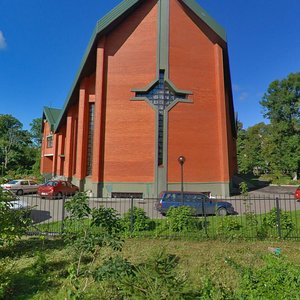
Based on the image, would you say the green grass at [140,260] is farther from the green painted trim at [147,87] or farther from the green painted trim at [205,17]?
the green painted trim at [205,17]

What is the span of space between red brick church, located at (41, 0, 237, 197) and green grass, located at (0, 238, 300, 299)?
11.1 m

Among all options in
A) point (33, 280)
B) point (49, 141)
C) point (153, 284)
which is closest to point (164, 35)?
point (33, 280)

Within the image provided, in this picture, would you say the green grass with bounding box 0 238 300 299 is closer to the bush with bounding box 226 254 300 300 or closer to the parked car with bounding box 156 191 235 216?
the bush with bounding box 226 254 300 300

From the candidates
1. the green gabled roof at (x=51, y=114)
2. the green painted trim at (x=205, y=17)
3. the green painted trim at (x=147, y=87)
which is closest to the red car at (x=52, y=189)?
the green painted trim at (x=147, y=87)

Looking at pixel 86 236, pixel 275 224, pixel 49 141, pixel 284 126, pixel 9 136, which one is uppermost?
pixel 9 136

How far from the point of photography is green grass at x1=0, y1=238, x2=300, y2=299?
3.99 meters

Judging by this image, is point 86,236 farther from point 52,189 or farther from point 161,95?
point 161,95

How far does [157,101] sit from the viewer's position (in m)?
18.7

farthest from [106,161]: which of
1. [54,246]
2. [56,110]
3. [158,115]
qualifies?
[56,110]

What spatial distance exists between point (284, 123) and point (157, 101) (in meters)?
32.8

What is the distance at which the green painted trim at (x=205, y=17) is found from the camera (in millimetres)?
18719

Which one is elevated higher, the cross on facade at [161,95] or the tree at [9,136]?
the tree at [9,136]

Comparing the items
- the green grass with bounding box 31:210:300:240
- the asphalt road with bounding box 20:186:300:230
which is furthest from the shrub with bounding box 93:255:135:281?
the asphalt road with bounding box 20:186:300:230

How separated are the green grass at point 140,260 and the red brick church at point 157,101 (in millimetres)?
11104
